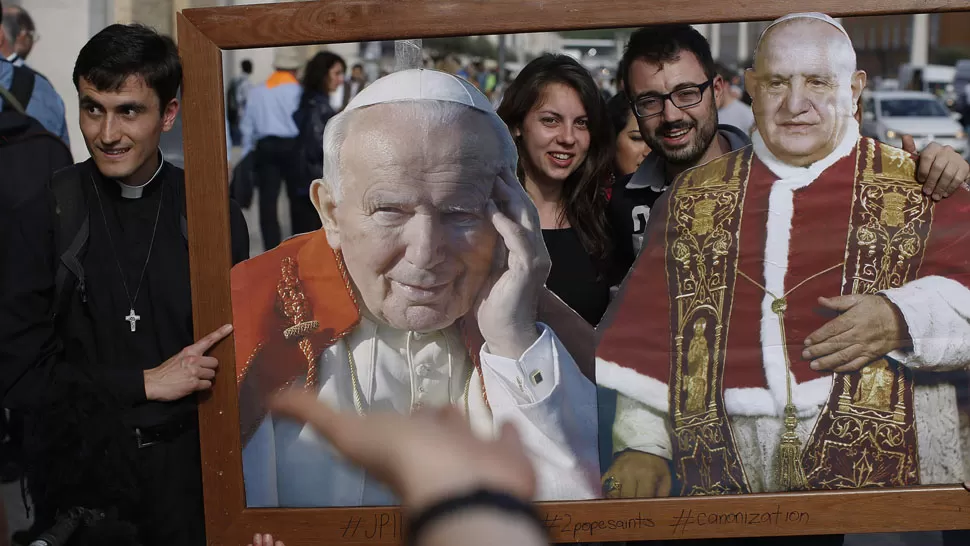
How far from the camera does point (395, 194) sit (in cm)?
275

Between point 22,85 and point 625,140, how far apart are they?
3.25 m

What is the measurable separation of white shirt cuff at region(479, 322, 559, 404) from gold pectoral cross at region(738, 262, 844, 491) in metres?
0.50

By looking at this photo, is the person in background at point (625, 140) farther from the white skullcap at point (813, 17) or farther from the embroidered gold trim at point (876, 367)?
the embroidered gold trim at point (876, 367)

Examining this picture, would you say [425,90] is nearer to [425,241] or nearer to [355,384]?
[425,241]

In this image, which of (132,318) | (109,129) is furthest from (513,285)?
(109,129)

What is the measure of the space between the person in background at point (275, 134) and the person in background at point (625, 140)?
2.72 feet

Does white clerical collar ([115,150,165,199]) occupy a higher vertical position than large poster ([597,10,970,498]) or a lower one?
higher

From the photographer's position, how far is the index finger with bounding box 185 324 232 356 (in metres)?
2.81

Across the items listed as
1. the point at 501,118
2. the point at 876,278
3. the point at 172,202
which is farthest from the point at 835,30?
the point at 172,202

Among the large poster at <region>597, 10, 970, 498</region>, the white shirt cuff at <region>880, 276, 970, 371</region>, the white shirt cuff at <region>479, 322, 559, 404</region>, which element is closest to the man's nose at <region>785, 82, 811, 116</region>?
the large poster at <region>597, 10, 970, 498</region>

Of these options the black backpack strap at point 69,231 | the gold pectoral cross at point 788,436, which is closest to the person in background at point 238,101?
the black backpack strap at point 69,231

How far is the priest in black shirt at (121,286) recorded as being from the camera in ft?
9.16

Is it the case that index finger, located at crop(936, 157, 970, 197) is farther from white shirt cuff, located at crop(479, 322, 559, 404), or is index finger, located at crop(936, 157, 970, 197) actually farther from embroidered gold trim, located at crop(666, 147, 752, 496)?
white shirt cuff, located at crop(479, 322, 559, 404)

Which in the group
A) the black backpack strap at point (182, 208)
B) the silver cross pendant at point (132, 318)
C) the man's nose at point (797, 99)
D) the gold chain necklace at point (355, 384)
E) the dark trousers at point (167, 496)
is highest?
the man's nose at point (797, 99)
